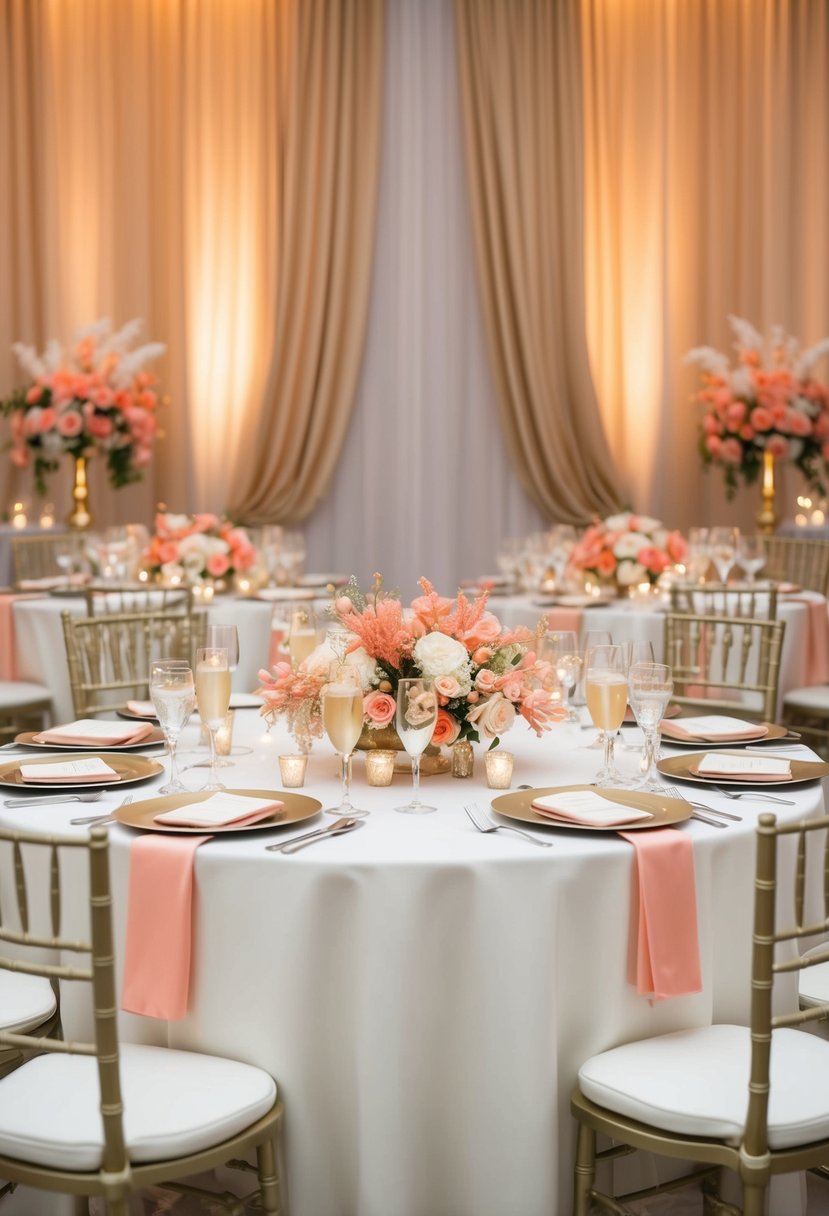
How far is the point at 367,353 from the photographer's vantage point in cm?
860

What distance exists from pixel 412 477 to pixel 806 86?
354 cm

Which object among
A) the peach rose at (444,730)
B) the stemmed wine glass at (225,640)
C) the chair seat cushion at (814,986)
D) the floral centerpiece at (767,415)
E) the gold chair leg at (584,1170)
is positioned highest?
Answer: the floral centerpiece at (767,415)

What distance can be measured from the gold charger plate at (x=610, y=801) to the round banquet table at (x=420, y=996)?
22 mm

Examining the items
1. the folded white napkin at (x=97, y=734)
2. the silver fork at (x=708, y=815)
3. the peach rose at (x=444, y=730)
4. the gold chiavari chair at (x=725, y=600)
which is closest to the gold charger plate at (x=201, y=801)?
the peach rose at (x=444, y=730)

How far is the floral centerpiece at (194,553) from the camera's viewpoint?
5348 millimetres

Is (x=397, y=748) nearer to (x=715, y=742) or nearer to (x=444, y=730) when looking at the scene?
(x=444, y=730)

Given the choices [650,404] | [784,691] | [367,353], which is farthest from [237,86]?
[784,691]

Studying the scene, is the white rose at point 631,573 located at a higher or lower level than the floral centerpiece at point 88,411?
lower

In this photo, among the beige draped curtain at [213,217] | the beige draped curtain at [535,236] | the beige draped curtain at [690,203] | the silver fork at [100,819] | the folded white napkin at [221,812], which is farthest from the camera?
the beige draped curtain at [690,203]

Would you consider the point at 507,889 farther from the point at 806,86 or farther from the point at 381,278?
the point at 806,86

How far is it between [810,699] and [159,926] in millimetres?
3559

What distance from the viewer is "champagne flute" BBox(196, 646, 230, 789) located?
7.80 feet

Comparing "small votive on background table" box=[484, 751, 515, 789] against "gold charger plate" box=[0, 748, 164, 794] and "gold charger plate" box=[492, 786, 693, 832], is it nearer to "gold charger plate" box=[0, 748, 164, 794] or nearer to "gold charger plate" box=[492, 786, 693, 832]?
→ "gold charger plate" box=[492, 786, 693, 832]

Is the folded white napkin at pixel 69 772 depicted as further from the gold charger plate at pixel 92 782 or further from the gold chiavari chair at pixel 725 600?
the gold chiavari chair at pixel 725 600
